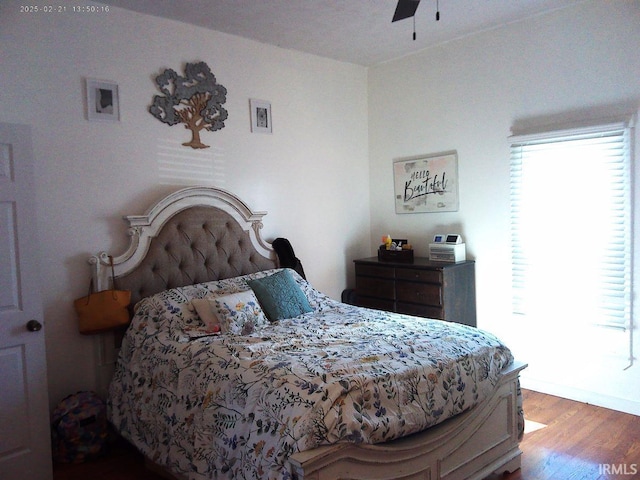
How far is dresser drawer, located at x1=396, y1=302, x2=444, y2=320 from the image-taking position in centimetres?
377

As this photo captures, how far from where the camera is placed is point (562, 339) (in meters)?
3.57

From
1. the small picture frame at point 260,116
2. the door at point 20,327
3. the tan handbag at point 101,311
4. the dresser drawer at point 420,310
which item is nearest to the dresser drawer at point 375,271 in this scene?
the dresser drawer at point 420,310

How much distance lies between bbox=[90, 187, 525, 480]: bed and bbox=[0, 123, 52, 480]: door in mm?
441

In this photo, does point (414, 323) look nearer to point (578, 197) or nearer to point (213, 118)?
point (578, 197)

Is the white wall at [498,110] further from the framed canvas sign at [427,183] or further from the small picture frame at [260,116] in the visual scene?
the small picture frame at [260,116]

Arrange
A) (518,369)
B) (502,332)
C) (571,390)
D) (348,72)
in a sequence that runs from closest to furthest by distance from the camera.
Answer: (518,369)
(571,390)
(502,332)
(348,72)

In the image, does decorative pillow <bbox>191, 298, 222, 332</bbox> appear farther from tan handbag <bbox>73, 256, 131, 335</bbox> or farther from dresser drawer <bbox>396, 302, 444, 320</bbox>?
dresser drawer <bbox>396, 302, 444, 320</bbox>

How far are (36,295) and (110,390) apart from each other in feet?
2.56

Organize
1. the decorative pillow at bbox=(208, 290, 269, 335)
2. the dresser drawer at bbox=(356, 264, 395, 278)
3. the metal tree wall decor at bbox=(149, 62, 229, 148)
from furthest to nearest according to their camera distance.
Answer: the dresser drawer at bbox=(356, 264, 395, 278)
the metal tree wall decor at bbox=(149, 62, 229, 148)
the decorative pillow at bbox=(208, 290, 269, 335)

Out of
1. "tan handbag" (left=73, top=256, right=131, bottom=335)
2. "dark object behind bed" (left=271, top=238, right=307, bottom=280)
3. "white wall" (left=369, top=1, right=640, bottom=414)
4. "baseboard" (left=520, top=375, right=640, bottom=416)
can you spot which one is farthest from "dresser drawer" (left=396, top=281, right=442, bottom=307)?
"tan handbag" (left=73, top=256, right=131, bottom=335)

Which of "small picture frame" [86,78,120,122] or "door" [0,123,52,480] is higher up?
"small picture frame" [86,78,120,122]

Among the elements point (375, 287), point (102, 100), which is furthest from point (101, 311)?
point (375, 287)

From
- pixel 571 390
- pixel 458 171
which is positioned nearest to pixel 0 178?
pixel 458 171

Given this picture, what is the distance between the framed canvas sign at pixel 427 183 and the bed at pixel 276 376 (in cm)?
A: 146
